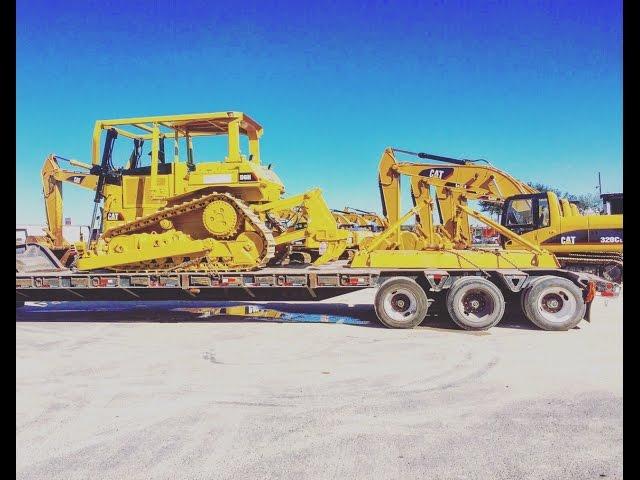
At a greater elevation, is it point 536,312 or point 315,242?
point 315,242

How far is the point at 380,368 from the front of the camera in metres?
6.86

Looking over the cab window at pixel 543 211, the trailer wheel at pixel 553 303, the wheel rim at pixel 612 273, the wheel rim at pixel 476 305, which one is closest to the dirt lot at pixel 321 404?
the trailer wheel at pixel 553 303

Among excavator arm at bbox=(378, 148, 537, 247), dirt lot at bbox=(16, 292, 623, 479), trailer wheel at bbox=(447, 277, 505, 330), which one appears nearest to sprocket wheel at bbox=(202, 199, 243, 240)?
dirt lot at bbox=(16, 292, 623, 479)

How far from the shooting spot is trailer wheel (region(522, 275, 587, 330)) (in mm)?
9273

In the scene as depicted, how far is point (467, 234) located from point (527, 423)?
7.89 meters

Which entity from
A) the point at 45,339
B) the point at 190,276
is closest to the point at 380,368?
the point at 190,276

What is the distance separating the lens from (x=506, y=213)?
12711 millimetres

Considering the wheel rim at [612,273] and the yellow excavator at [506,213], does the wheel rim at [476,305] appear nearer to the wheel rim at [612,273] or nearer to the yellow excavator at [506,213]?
the yellow excavator at [506,213]

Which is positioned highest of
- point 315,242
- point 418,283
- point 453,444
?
point 315,242

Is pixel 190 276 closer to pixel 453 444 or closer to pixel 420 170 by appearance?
pixel 420 170

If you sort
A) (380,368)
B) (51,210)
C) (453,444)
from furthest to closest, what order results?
(51,210) < (380,368) < (453,444)

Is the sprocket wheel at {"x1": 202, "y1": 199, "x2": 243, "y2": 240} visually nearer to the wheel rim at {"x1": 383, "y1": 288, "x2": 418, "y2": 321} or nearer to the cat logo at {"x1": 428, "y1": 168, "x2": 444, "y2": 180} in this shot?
the wheel rim at {"x1": 383, "y1": 288, "x2": 418, "y2": 321}

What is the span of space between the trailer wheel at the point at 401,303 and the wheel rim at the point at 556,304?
6.83ft

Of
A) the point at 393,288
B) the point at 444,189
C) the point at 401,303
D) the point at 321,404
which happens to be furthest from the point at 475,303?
the point at 321,404
